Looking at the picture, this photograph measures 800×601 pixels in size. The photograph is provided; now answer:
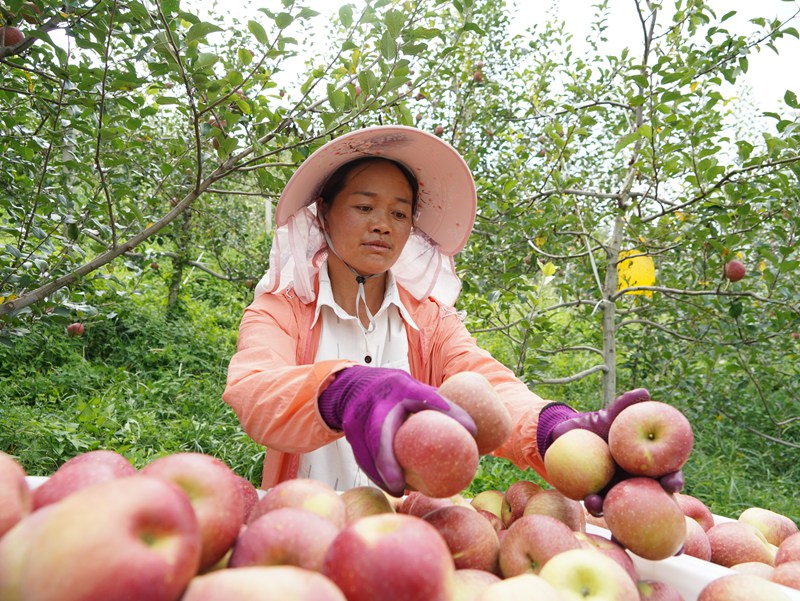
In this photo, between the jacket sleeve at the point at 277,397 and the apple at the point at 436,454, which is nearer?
the apple at the point at 436,454

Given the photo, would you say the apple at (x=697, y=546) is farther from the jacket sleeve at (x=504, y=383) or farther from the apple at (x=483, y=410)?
the apple at (x=483, y=410)

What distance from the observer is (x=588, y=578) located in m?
0.85

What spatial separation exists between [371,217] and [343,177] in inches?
7.8

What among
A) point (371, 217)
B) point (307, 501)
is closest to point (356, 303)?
point (371, 217)

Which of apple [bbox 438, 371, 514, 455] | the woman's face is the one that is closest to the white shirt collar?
the woman's face

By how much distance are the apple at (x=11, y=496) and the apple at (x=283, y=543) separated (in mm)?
269

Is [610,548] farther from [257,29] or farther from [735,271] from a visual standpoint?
[735,271]

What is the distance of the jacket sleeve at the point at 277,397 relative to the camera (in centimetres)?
116

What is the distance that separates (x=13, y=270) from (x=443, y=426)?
192cm

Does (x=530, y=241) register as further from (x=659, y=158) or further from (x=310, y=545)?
(x=310, y=545)

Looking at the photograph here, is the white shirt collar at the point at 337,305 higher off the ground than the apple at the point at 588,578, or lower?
higher

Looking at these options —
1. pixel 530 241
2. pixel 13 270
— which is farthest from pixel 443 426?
pixel 530 241

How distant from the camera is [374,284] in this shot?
2.00 metres

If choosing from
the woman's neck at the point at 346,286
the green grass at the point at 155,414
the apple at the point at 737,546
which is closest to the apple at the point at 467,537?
the apple at the point at 737,546
